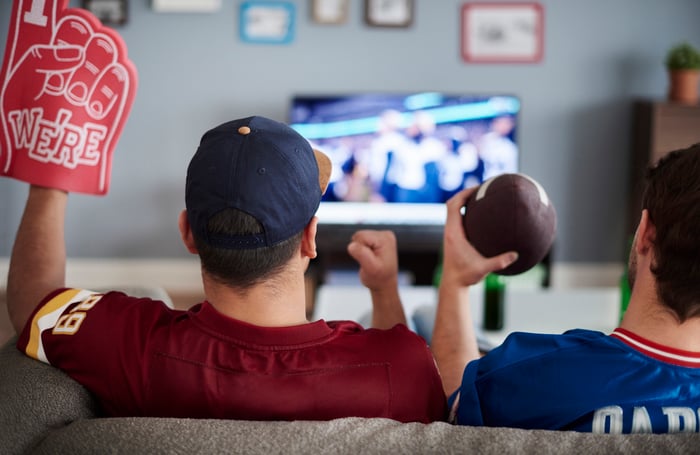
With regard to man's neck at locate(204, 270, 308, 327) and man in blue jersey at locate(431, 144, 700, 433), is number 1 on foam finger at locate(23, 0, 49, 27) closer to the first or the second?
man's neck at locate(204, 270, 308, 327)

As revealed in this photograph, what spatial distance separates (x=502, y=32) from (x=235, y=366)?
4.16 metres

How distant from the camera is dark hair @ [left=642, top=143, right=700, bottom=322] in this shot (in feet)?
2.96

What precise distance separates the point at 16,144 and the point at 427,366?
0.81 m

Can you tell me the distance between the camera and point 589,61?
4.77 metres

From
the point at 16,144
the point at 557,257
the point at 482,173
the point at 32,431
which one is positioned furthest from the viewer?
the point at 557,257

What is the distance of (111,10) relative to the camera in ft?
15.2

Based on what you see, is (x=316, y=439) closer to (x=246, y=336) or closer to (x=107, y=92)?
(x=246, y=336)

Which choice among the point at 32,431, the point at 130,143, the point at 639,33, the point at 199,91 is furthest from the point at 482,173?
the point at 32,431

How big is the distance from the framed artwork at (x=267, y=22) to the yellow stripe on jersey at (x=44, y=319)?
151 inches

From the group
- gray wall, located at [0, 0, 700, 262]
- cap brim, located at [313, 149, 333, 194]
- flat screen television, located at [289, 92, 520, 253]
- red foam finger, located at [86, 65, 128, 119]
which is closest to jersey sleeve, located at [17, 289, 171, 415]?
cap brim, located at [313, 149, 333, 194]

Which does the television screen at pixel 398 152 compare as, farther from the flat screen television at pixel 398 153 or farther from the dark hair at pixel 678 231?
the dark hair at pixel 678 231

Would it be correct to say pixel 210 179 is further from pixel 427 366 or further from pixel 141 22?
pixel 141 22

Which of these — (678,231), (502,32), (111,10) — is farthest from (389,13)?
(678,231)

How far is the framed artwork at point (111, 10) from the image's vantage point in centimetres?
463
